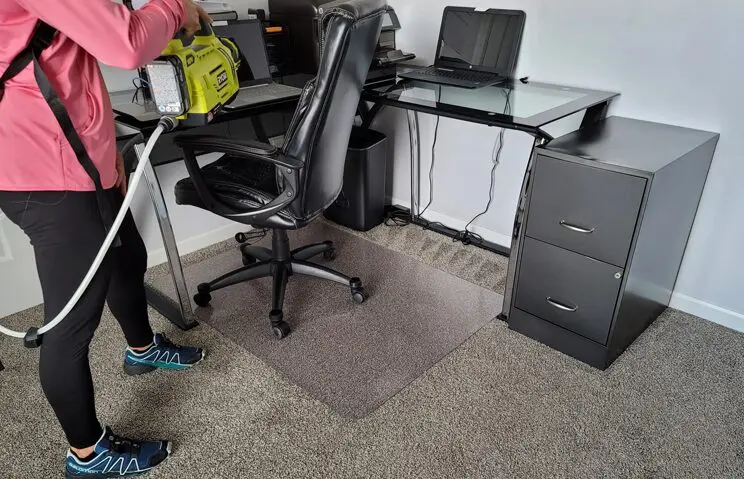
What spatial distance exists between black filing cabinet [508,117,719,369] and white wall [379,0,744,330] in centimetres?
6

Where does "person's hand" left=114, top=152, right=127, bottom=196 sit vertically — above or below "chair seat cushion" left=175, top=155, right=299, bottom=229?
above

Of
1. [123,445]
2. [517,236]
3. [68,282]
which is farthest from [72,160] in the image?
[517,236]

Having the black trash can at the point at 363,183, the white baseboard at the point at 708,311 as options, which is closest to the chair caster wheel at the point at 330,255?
the black trash can at the point at 363,183

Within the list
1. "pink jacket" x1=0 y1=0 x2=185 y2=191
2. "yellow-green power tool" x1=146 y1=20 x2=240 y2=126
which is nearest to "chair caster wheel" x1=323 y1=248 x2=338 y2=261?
"yellow-green power tool" x1=146 y1=20 x2=240 y2=126

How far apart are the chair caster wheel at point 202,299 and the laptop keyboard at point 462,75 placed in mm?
1280

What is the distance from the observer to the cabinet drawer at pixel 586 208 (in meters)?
1.51

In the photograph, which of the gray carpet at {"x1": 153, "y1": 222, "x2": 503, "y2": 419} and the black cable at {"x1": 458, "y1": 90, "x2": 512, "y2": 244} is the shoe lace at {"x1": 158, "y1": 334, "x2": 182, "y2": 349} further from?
the black cable at {"x1": 458, "y1": 90, "x2": 512, "y2": 244}

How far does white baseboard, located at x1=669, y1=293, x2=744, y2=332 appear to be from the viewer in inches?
74.2

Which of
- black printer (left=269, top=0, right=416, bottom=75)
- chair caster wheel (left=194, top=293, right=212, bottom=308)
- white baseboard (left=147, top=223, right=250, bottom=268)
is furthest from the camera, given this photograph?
white baseboard (left=147, top=223, right=250, bottom=268)

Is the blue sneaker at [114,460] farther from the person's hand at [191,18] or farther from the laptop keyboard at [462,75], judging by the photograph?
the laptop keyboard at [462,75]

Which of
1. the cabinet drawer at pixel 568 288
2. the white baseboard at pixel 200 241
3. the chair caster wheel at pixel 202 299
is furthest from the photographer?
the white baseboard at pixel 200 241

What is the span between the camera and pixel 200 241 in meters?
2.50

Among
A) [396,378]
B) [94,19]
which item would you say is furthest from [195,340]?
[94,19]

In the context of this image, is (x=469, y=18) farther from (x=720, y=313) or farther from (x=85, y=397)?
(x=85, y=397)
